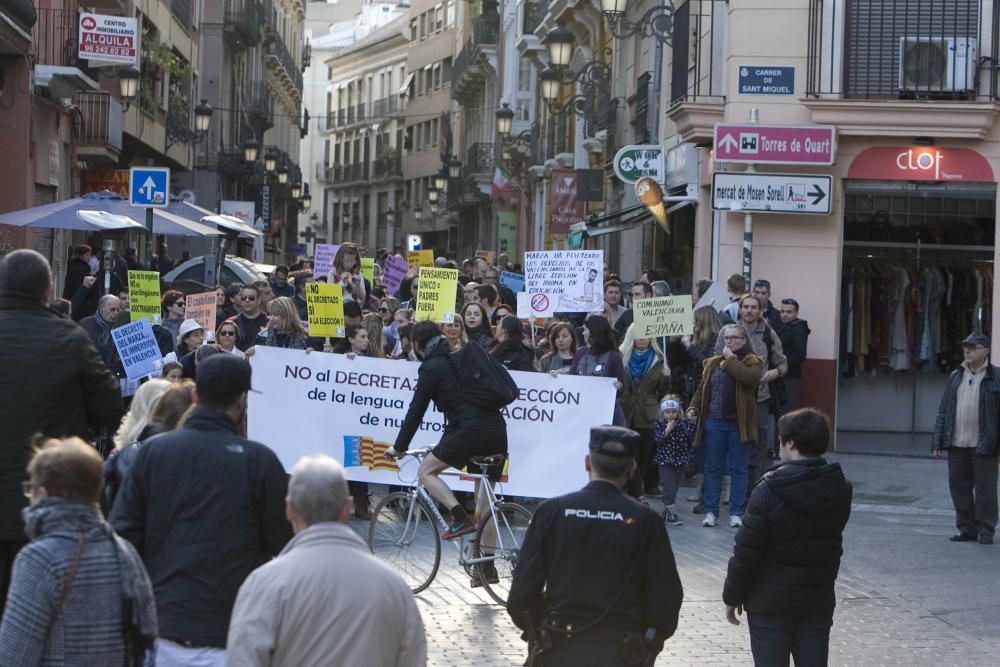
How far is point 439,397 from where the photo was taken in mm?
10680

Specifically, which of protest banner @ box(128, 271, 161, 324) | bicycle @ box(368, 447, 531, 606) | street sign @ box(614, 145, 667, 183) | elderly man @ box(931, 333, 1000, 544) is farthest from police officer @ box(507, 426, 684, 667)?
street sign @ box(614, 145, 667, 183)

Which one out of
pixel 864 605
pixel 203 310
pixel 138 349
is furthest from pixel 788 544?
pixel 203 310

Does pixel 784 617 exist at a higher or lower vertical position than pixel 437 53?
lower

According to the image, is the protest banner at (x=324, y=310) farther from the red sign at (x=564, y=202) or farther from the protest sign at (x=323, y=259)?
the red sign at (x=564, y=202)

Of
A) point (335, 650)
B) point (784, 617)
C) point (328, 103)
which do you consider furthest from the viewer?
point (328, 103)

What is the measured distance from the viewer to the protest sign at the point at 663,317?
14758 millimetres

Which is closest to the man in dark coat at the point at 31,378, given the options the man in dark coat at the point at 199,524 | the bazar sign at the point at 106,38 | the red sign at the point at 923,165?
the man in dark coat at the point at 199,524

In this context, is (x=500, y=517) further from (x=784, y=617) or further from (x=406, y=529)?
(x=784, y=617)

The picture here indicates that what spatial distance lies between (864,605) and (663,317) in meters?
4.44

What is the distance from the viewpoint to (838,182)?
65.3 feet

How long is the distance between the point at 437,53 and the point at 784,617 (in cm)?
7279

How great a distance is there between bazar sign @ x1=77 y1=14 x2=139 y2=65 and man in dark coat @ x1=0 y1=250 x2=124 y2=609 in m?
21.8

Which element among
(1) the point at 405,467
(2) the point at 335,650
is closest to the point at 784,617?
(2) the point at 335,650

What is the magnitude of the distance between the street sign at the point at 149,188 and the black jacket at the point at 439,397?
34.1 ft
